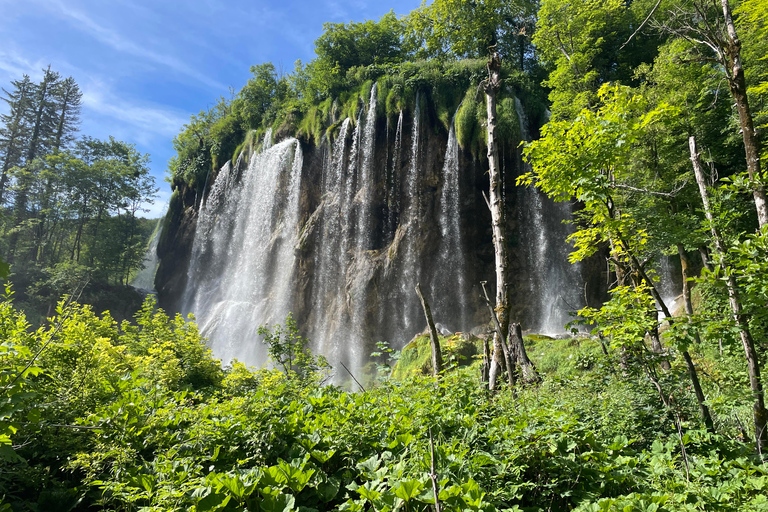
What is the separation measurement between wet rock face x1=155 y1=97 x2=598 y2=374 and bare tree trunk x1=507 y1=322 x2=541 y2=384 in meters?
11.7

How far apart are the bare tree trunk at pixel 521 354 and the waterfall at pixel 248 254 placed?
56.9 feet

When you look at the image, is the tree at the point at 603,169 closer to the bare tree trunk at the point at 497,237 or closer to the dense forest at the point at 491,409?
the dense forest at the point at 491,409

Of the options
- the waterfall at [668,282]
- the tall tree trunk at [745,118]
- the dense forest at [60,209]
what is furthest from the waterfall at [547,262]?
the dense forest at [60,209]

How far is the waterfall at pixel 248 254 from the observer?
22.1 m

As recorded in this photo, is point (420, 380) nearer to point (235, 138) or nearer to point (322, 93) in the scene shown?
point (322, 93)

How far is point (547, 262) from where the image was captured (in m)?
17.8

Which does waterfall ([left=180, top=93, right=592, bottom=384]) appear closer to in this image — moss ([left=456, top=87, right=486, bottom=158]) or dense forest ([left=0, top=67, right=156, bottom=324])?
moss ([left=456, top=87, right=486, bottom=158])

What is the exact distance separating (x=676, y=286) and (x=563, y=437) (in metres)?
16.7

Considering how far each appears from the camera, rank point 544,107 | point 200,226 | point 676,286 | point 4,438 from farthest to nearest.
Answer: point 200,226 < point 544,107 < point 676,286 < point 4,438

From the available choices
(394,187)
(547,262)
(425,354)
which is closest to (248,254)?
(394,187)

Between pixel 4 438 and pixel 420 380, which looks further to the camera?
pixel 420 380

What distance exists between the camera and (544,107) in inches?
762

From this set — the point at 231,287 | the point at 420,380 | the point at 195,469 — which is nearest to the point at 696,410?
the point at 420,380

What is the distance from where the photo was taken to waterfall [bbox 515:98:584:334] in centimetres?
1700
